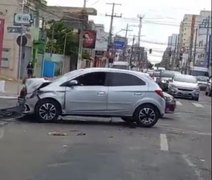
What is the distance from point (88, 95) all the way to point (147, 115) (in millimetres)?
1725

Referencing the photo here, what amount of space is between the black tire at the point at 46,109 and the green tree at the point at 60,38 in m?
41.0

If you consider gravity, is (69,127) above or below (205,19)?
below

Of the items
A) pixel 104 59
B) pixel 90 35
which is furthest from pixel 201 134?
pixel 104 59

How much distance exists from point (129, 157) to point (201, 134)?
18.0 feet

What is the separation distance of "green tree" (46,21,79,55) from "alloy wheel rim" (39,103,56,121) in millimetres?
41013

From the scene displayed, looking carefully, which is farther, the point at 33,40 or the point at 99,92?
the point at 33,40

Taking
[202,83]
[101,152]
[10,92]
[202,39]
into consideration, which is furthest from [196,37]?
[101,152]

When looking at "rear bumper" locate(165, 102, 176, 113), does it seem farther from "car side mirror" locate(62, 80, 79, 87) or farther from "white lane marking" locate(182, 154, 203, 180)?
"white lane marking" locate(182, 154, 203, 180)

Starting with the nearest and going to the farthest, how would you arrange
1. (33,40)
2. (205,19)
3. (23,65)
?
1. (23,65)
2. (33,40)
3. (205,19)

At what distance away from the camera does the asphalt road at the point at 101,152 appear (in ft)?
29.6

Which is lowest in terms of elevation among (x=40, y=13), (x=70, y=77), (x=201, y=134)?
(x=201, y=134)

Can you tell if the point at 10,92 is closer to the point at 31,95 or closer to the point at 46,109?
the point at 31,95

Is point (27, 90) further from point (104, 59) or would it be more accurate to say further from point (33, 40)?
point (104, 59)

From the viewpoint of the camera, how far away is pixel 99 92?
1625cm
